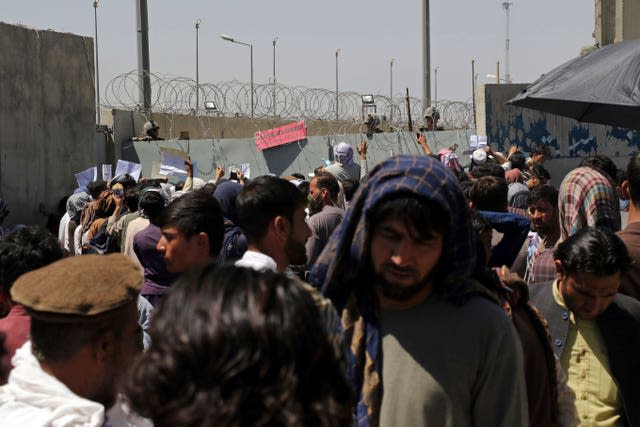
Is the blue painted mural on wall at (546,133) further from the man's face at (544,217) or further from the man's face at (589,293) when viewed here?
the man's face at (589,293)

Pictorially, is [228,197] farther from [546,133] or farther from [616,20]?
[546,133]

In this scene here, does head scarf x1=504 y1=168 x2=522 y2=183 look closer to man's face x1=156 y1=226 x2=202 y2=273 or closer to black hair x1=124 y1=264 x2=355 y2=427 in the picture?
man's face x1=156 y1=226 x2=202 y2=273

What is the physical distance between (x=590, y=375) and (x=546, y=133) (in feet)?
50.9

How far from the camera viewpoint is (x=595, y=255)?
10.3 feet

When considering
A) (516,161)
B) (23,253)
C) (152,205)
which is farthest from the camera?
(516,161)

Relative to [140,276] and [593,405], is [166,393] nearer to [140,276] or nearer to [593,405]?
[140,276]

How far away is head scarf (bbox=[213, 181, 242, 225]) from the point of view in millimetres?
5727

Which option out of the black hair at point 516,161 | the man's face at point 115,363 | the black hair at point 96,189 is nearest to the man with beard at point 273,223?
the man's face at point 115,363

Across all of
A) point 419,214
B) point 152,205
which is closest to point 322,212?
point 152,205

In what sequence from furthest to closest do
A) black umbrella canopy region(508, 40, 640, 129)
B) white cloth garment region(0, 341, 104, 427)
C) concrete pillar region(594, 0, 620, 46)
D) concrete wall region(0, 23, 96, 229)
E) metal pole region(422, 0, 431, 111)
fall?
metal pole region(422, 0, 431, 111) → concrete pillar region(594, 0, 620, 46) → concrete wall region(0, 23, 96, 229) → black umbrella canopy region(508, 40, 640, 129) → white cloth garment region(0, 341, 104, 427)

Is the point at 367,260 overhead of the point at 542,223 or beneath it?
overhead

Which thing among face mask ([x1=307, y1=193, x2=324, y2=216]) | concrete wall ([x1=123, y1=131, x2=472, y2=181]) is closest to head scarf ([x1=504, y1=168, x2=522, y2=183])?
face mask ([x1=307, y1=193, x2=324, y2=216])

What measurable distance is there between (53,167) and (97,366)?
34.5 ft

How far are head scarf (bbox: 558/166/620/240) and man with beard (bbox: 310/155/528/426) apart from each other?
268cm
